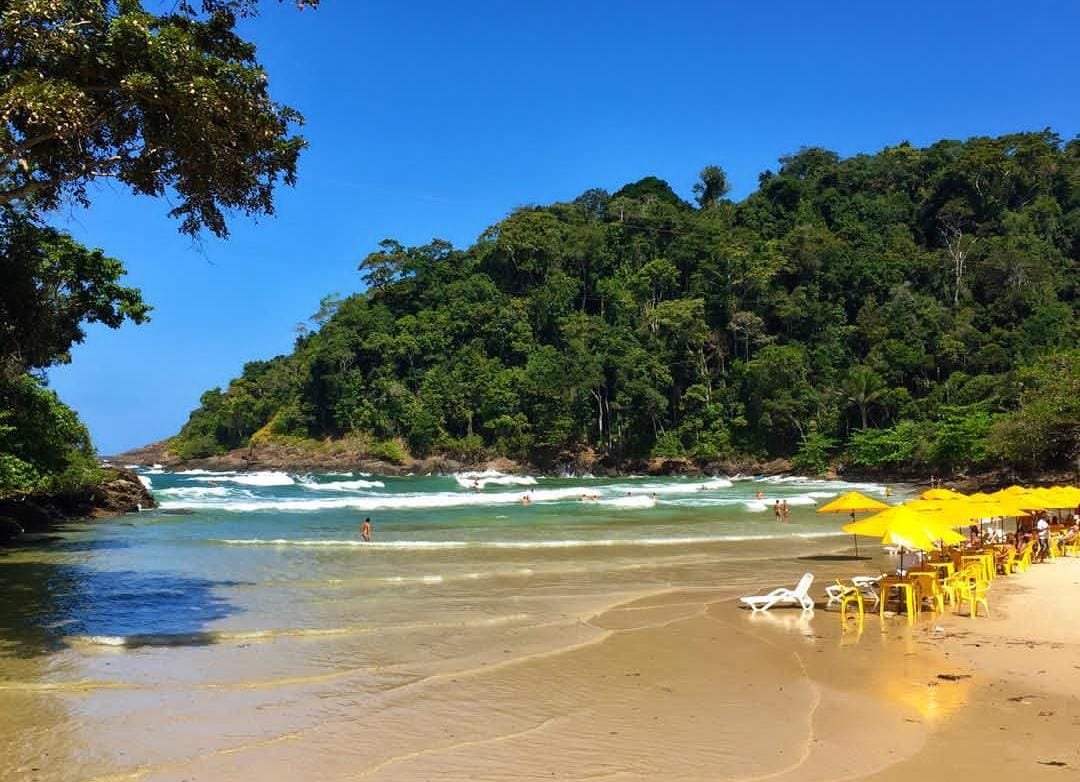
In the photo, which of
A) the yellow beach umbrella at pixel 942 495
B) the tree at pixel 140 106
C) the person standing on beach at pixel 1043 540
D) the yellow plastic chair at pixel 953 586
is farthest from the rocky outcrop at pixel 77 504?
the person standing on beach at pixel 1043 540

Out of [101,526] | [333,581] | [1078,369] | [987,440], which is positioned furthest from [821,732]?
[987,440]

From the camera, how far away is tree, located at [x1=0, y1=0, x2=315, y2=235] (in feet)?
23.5

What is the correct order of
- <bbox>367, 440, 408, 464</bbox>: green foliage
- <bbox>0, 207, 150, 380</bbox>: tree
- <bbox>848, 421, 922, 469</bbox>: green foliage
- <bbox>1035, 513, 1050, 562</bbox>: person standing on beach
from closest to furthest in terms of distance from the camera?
<bbox>0, 207, 150, 380</bbox>: tree, <bbox>1035, 513, 1050, 562</bbox>: person standing on beach, <bbox>848, 421, 922, 469</bbox>: green foliage, <bbox>367, 440, 408, 464</bbox>: green foliage

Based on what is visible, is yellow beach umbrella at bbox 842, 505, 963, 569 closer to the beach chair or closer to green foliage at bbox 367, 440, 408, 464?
the beach chair

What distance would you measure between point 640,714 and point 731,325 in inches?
2672

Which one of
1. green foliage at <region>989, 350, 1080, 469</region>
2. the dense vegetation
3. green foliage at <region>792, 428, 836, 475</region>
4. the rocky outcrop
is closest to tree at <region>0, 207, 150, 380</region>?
the dense vegetation

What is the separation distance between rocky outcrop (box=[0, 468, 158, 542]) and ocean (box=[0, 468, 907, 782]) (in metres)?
1.27

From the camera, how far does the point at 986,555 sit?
13.2 m

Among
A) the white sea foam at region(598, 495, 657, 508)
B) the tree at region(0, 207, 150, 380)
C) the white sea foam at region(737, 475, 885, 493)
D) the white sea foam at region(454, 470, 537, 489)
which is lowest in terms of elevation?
the white sea foam at region(737, 475, 885, 493)

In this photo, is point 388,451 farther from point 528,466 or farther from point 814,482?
point 814,482

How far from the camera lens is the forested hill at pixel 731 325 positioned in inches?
2313

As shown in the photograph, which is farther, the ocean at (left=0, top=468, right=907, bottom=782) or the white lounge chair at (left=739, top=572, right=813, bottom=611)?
the white lounge chair at (left=739, top=572, right=813, bottom=611)

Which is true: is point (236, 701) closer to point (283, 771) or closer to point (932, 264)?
point (283, 771)

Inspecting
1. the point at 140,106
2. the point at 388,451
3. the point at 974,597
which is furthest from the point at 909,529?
the point at 388,451
